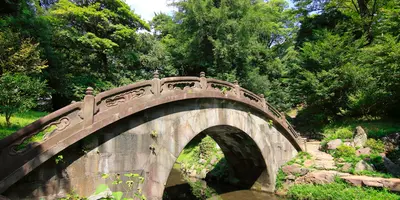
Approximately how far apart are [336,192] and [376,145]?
401cm

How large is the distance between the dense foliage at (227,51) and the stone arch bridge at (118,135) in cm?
834

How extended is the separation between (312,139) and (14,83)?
1632 cm

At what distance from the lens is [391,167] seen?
9.32 meters

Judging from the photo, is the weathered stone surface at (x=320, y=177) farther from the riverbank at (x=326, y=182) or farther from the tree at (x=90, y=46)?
the tree at (x=90, y=46)

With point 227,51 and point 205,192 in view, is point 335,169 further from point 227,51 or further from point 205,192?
point 227,51

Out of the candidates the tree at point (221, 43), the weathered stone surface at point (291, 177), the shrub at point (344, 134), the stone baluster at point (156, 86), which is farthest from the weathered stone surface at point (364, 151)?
the stone baluster at point (156, 86)

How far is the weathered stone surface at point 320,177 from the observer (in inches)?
379

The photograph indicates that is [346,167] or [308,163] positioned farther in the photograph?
[308,163]

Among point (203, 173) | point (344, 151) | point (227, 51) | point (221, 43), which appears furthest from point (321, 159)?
point (221, 43)

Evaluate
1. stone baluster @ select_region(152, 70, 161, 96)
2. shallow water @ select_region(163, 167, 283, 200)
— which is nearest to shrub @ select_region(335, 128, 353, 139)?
shallow water @ select_region(163, 167, 283, 200)

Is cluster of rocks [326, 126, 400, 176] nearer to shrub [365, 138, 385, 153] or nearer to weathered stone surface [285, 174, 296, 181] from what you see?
shrub [365, 138, 385, 153]

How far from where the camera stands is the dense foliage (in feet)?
45.1

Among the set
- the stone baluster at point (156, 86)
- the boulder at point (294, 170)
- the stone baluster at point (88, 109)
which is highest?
the stone baluster at point (156, 86)

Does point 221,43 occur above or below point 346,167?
above
